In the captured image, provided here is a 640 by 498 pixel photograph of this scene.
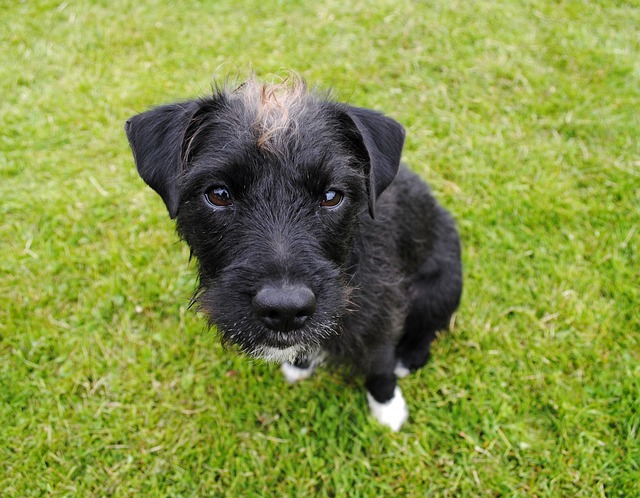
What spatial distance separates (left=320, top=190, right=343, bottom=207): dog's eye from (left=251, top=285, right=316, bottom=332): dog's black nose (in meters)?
0.51

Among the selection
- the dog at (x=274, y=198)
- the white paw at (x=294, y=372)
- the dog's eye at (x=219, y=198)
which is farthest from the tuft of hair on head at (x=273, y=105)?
the white paw at (x=294, y=372)

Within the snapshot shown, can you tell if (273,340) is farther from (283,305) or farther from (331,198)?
(331,198)

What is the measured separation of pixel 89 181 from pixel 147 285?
1502mm

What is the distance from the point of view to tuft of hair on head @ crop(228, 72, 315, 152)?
2.53 m

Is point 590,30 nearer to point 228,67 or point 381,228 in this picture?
point 228,67

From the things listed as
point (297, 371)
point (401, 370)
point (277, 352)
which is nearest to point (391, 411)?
point (401, 370)

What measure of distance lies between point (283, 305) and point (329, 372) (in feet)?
5.73

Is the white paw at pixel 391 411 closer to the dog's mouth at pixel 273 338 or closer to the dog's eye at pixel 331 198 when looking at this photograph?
the dog's mouth at pixel 273 338

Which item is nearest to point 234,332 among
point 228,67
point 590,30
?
point 228,67

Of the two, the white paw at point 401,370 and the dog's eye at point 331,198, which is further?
the white paw at point 401,370

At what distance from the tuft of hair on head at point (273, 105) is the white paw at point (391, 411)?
2019mm

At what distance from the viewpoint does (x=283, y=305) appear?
2.28 meters

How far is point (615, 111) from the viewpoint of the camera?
5.43 meters

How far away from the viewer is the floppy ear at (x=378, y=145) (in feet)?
8.75
